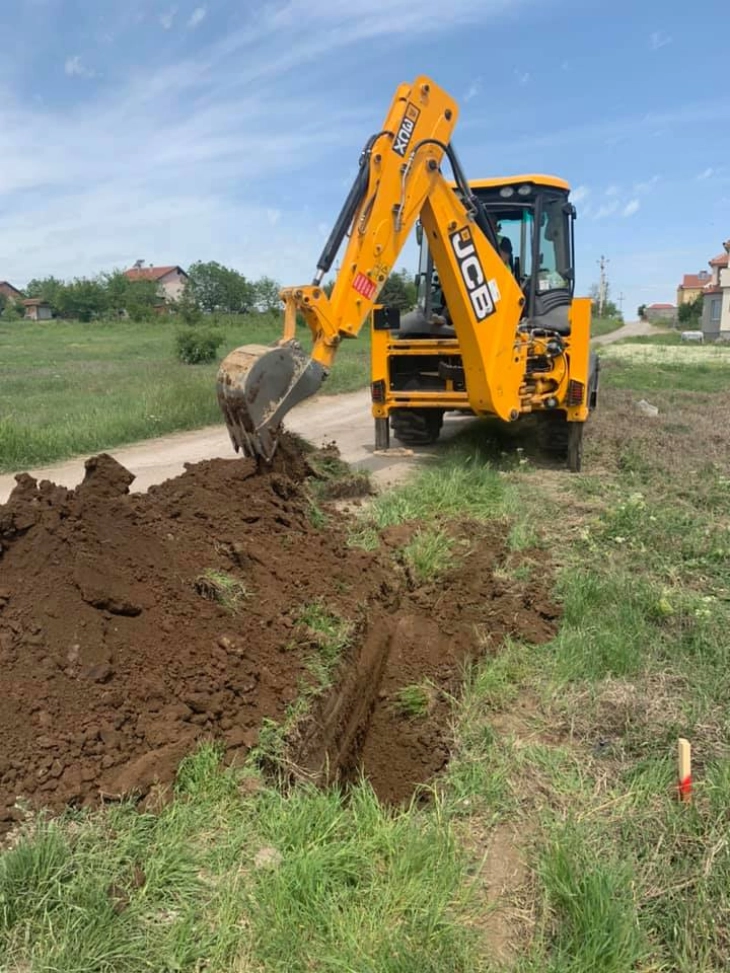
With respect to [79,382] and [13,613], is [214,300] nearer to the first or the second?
[79,382]

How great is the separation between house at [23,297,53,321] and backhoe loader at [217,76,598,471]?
8974 centimetres

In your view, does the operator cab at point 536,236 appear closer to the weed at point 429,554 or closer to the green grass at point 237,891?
the weed at point 429,554

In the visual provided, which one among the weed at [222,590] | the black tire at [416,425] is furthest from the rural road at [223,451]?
the weed at [222,590]

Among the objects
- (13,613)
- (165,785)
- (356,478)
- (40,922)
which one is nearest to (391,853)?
(165,785)

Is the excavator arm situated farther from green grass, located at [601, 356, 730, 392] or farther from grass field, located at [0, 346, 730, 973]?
green grass, located at [601, 356, 730, 392]

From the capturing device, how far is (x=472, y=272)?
7000 mm

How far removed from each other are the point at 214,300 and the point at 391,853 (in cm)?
8311

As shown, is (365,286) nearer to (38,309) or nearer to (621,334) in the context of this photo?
(621,334)

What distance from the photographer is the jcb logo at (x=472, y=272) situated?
6.94 meters

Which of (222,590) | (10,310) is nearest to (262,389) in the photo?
(222,590)

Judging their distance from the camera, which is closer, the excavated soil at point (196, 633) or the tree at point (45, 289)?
the excavated soil at point (196, 633)

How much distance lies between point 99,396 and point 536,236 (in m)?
9.71

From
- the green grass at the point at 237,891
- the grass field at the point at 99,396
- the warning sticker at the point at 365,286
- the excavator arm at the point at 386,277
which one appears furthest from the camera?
the grass field at the point at 99,396

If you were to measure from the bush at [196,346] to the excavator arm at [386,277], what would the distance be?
17598 millimetres
